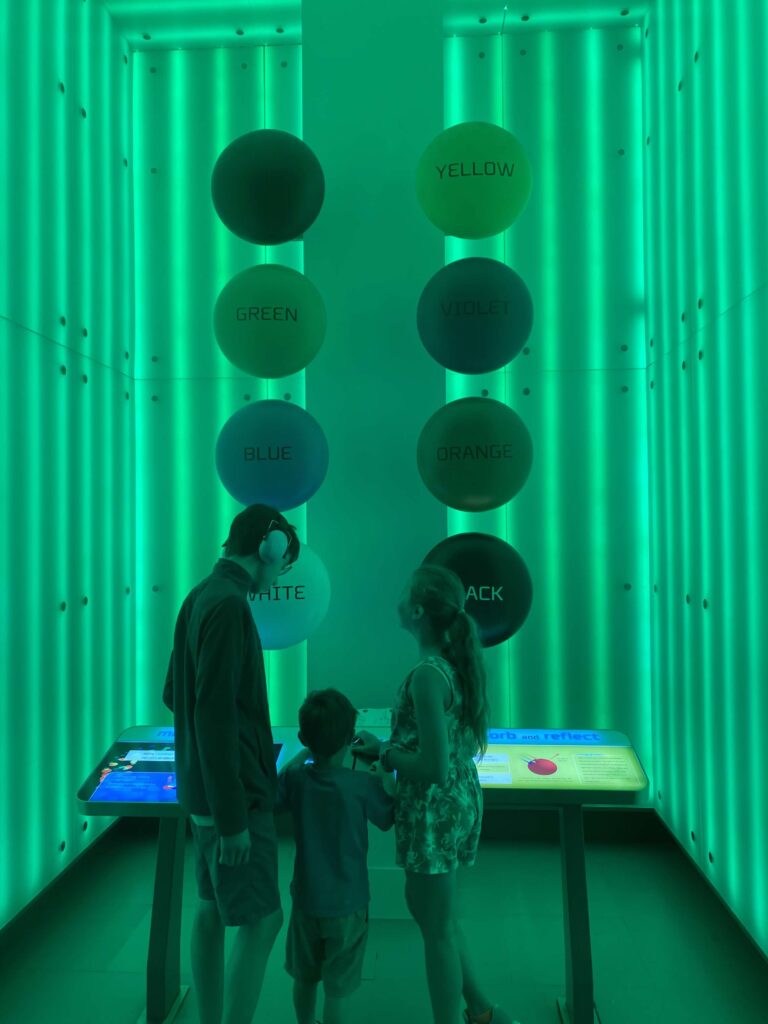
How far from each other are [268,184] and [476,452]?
3.48 ft

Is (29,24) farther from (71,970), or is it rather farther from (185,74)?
(71,970)

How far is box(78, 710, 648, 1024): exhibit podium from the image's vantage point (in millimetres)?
1923

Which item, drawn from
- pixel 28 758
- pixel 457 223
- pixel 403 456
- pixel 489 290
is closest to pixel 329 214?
pixel 457 223

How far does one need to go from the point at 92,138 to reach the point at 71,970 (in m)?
3.15

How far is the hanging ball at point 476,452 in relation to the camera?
7.67 feet

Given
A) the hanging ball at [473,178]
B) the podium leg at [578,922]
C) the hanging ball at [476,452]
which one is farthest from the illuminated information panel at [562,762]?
the hanging ball at [473,178]

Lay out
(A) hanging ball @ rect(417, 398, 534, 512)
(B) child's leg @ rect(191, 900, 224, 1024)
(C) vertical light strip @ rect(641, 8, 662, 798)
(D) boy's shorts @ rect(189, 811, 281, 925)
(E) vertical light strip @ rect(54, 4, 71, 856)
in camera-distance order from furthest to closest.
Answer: (C) vertical light strip @ rect(641, 8, 662, 798) < (E) vertical light strip @ rect(54, 4, 71, 856) < (A) hanging ball @ rect(417, 398, 534, 512) < (B) child's leg @ rect(191, 900, 224, 1024) < (D) boy's shorts @ rect(189, 811, 281, 925)

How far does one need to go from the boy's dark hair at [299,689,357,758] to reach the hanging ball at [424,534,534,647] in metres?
0.69

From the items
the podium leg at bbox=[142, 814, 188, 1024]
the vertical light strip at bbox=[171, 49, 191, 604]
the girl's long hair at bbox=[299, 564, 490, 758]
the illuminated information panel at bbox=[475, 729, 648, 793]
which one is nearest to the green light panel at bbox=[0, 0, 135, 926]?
the vertical light strip at bbox=[171, 49, 191, 604]

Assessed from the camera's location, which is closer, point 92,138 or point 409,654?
point 409,654

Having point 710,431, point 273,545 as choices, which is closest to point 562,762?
point 273,545

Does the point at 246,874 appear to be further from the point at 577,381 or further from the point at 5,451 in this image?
the point at 577,381

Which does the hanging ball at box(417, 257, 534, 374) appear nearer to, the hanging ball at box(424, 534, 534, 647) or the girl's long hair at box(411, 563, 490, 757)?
the hanging ball at box(424, 534, 534, 647)

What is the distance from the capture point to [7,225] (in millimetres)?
2471
